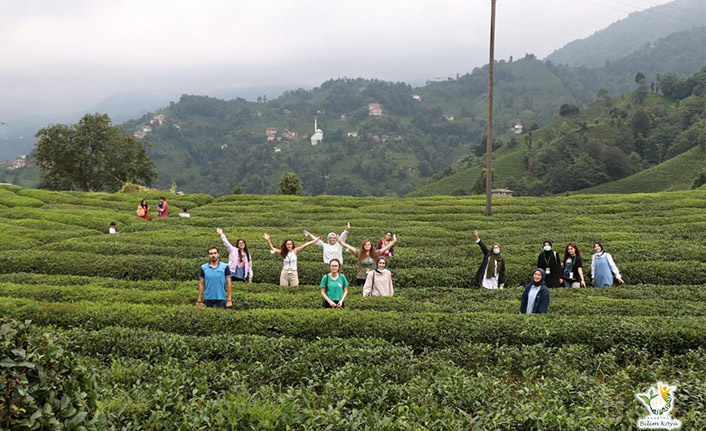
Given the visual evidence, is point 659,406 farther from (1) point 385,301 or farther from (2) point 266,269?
(2) point 266,269

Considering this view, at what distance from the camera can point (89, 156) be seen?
6278cm

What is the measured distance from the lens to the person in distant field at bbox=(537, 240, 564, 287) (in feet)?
46.5

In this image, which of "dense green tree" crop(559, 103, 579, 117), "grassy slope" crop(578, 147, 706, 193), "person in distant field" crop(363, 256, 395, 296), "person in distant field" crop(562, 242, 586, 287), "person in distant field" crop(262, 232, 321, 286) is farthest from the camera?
"dense green tree" crop(559, 103, 579, 117)

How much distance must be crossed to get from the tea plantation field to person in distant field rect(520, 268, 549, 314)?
0.44 meters

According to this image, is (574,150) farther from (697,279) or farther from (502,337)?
(502,337)

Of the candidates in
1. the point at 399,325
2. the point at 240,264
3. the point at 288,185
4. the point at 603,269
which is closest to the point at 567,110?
the point at 288,185

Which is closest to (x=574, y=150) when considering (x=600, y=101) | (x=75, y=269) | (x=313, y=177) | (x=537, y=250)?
(x=600, y=101)

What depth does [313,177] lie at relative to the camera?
581 feet

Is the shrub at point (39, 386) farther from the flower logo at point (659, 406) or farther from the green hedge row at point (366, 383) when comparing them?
the flower logo at point (659, 406)

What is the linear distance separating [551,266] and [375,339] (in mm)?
7514

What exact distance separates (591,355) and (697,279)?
968 centimetres

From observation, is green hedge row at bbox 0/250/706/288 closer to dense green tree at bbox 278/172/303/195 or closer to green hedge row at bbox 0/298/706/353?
green hedge row at bbox 0/298/706/353

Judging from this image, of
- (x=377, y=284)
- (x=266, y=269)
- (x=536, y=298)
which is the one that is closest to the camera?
(x=536, y=298)

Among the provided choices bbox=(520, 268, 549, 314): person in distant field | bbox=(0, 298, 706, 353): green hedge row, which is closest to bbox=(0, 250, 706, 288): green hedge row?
bbox=(520, 268, 549, 314): person in distant field
